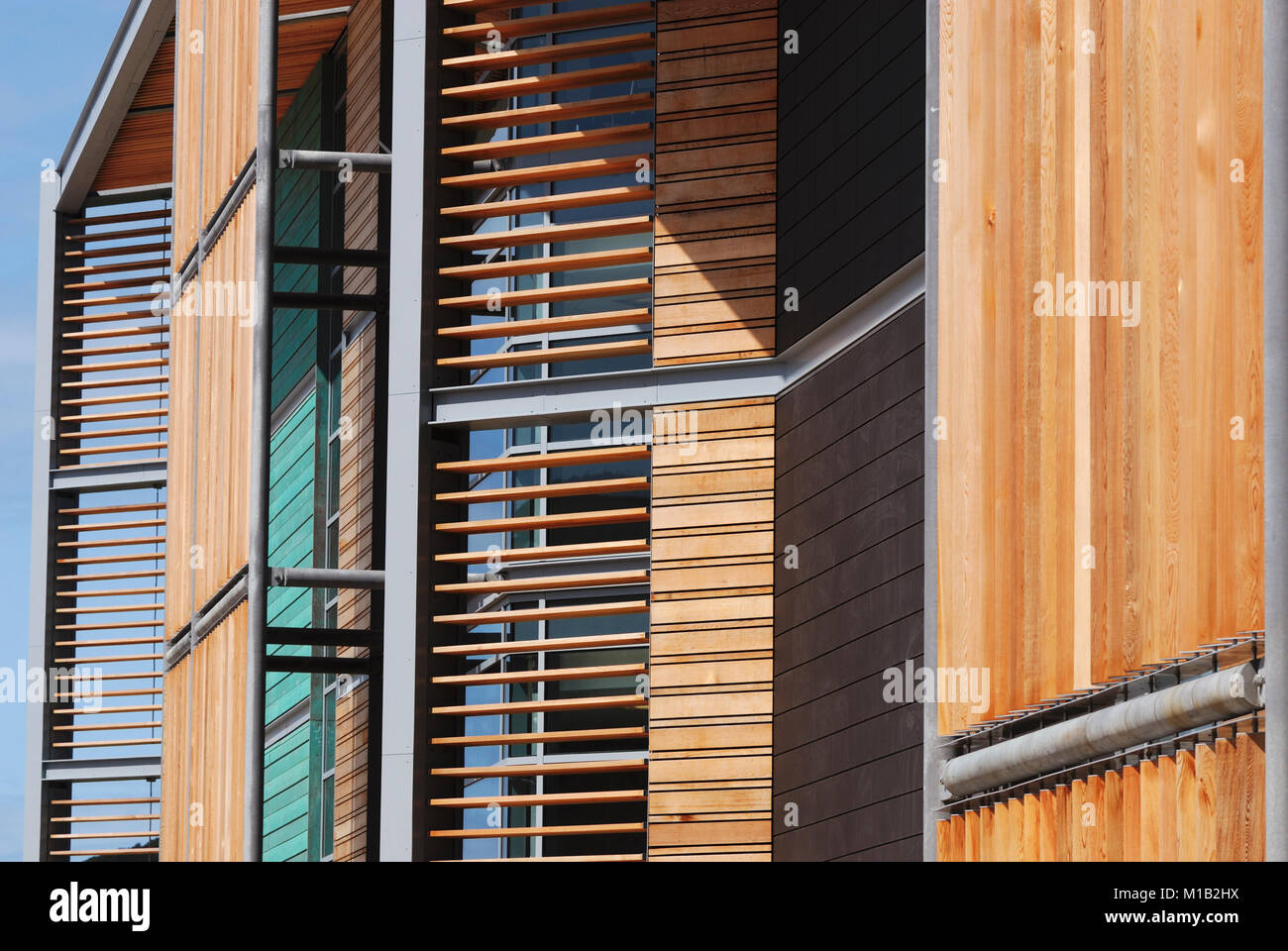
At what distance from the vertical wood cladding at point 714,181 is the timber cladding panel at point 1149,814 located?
544 cm

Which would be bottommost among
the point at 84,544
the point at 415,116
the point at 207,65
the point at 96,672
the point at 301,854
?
the point at 301,854

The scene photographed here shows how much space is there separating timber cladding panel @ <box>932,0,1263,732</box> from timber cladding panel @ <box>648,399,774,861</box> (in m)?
4.39

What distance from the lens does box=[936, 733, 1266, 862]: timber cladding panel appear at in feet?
11.7

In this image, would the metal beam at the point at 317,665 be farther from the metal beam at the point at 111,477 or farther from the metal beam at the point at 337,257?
the metal beam at the point at 111,477

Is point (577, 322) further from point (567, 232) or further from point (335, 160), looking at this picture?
point (335, 160)

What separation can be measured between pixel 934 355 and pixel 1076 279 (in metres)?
1.03

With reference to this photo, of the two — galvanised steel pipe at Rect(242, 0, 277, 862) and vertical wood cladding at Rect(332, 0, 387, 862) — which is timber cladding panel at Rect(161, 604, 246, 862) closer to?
galvanised steel pipe at Rect(242, 0, 277, 862)

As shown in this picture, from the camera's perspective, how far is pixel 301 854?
14383mm

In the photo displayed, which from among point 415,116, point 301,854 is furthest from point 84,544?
point 415,116

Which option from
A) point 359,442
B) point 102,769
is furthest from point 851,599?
point 102,769

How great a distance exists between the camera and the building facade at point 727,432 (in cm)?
395

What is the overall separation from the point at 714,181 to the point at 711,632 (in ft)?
8.26

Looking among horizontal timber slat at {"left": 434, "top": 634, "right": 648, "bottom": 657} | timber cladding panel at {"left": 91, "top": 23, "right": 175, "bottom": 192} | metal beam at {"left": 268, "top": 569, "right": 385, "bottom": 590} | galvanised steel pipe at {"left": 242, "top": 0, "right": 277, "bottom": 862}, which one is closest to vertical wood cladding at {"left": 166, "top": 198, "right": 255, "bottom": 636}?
galvanised steel pipe at {"left": 242, "top": 0, "right": 277, "bottom": 862}
